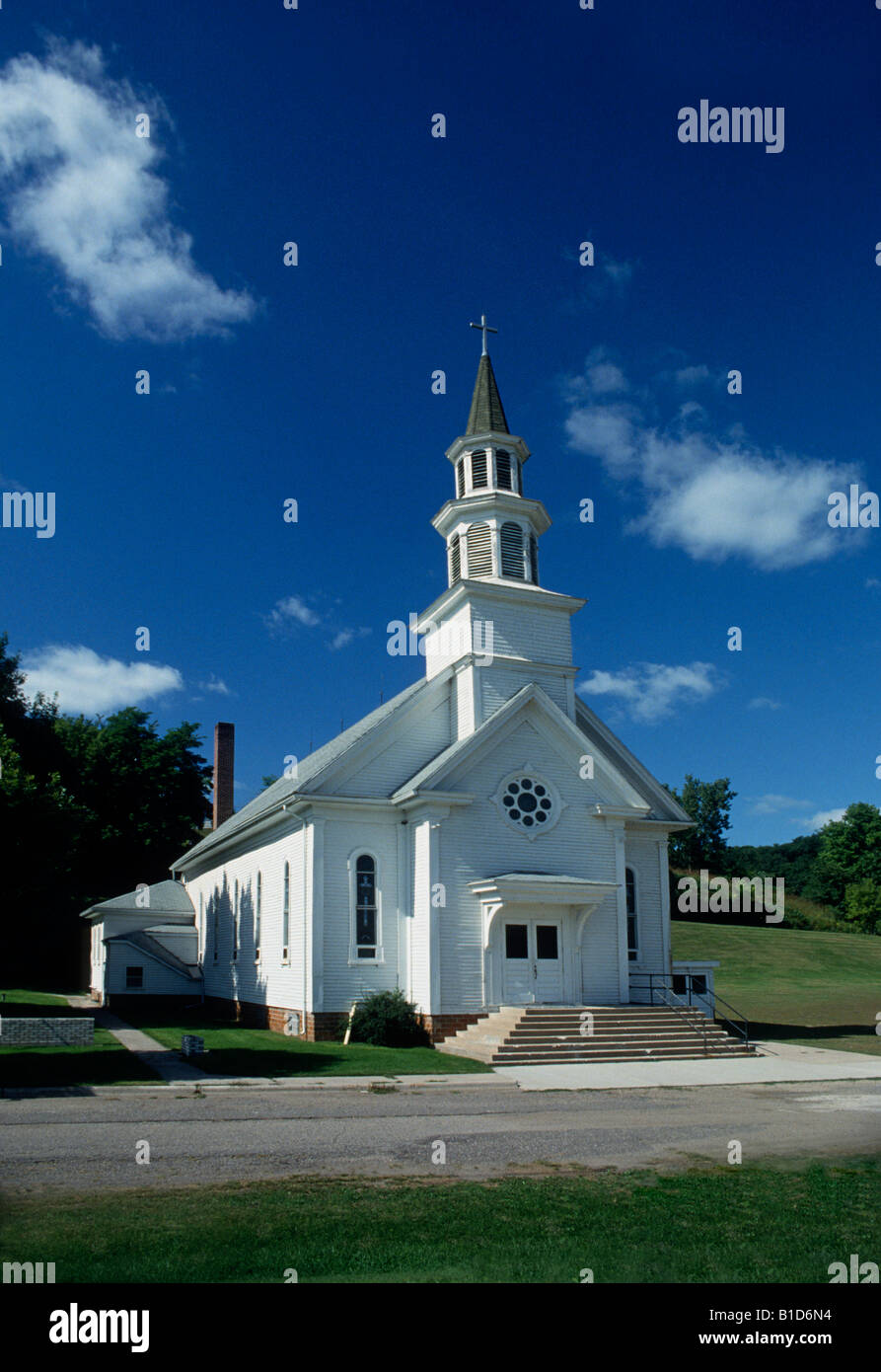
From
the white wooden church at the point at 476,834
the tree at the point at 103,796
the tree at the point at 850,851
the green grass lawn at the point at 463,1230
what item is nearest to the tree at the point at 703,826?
the tree at the point at 850,851

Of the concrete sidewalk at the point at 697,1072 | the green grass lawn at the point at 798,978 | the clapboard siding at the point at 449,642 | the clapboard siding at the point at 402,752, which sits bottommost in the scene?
the green grass lawn at the point at 798,978

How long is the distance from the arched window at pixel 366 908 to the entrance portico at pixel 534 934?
259 centimetres

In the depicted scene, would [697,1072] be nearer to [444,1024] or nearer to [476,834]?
[444,1024]

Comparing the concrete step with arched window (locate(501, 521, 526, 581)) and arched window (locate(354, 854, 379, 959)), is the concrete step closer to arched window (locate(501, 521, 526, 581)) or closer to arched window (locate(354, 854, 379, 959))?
arched window (locate(354, 854, 379, 959))

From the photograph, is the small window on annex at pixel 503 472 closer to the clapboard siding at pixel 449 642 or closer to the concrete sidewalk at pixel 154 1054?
the clapboard siding at pixel 449 642

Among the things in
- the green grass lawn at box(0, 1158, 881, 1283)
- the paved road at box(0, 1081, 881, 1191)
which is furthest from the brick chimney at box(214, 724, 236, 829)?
the green grass lawn at box(0, 1158, 881, 1283)

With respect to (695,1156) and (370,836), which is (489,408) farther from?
(695,1156)

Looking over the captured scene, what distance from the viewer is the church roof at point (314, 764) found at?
87.1 ft

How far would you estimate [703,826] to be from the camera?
342 feet

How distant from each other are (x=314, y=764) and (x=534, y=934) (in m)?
12.6

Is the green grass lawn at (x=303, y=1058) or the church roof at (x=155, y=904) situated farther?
the church roof at (x=155, y=904)

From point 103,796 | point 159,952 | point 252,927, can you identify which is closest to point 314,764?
point 252,927

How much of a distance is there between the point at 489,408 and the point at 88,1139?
24.3m
